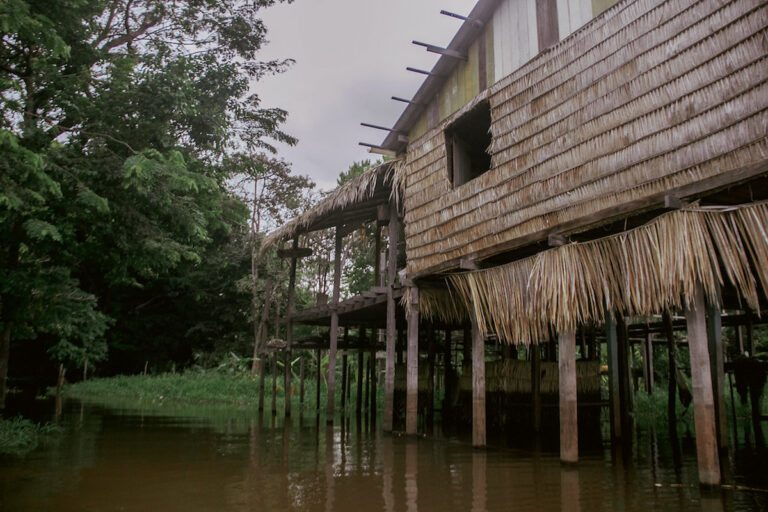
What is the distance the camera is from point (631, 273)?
5781 millimetres

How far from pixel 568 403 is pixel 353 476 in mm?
2431

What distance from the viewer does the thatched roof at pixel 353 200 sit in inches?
405

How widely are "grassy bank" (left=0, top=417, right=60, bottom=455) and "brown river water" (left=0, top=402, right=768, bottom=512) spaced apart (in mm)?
280

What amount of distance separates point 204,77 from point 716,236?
820cm

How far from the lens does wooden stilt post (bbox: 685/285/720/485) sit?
506 cm

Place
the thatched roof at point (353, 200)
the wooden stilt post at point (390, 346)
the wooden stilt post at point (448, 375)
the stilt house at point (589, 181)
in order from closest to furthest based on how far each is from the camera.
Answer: the stilt house at point (589, 181) < the wooden stilt post at point (390, 346) < the thatched roof at point (353, 200) < the wooden stilt post at point (448, 375)

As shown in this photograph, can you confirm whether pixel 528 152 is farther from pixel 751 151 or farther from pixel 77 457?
pixel 77 457

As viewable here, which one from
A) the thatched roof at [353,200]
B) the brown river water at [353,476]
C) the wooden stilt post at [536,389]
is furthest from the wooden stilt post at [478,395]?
the thatched roof at [353,200]

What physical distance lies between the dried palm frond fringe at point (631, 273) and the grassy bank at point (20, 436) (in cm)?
610

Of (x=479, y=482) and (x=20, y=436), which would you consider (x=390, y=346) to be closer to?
(x=479, y=482)

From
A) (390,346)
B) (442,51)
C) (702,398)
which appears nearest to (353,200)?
(390,346)

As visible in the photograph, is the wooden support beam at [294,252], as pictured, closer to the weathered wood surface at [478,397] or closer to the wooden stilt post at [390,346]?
the wooden stilt post at [390,346]

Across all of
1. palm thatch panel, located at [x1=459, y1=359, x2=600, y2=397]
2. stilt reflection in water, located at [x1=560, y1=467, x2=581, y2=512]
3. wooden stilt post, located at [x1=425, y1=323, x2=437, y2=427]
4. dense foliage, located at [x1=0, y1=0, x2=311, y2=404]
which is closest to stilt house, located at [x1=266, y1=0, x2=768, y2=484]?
stilt reflection in water, located at [x1=560, y1=467, x2=581, y2=512]

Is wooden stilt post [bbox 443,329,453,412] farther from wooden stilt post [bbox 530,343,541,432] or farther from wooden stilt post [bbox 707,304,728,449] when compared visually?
wooden stilt post [bbox 707,304,728,449]
